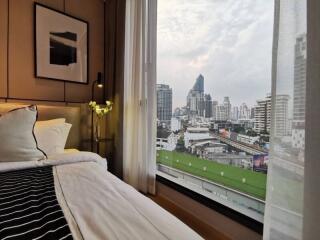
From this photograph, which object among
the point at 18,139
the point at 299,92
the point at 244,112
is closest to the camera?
the point at 299,92

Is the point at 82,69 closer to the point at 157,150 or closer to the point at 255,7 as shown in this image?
the point at 157,150

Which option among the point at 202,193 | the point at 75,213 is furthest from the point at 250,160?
the point at 75,213

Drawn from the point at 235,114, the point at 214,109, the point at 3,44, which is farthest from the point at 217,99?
the point at 3,44

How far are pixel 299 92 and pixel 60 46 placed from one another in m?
2.70

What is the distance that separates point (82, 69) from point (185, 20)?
157 cm

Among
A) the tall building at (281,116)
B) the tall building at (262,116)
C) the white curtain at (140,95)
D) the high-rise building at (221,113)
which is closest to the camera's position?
the tall building at (281,116)

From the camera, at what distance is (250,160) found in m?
1.50

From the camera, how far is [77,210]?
843mm

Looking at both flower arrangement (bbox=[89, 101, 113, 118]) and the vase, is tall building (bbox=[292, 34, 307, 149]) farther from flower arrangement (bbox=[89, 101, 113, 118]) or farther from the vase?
the vase

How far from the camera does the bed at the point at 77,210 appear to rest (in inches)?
27.1

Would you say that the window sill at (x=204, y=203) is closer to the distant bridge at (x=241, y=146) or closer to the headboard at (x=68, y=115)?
the distant bridge at (x=241, y=146)

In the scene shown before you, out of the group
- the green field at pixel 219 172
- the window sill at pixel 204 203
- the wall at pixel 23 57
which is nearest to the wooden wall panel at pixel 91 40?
the wall at pixel 23 57

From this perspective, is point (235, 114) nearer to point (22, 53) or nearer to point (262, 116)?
point (262, 116)

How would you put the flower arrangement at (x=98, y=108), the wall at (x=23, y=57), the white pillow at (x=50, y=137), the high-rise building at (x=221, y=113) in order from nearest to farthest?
1. the high-rise building at (x=221, y=113)
2. the white pillow at (x=50, y=137)
3. the wall at (x=23, y=57)
4. the flower arrangement at (x=98, y=108)
